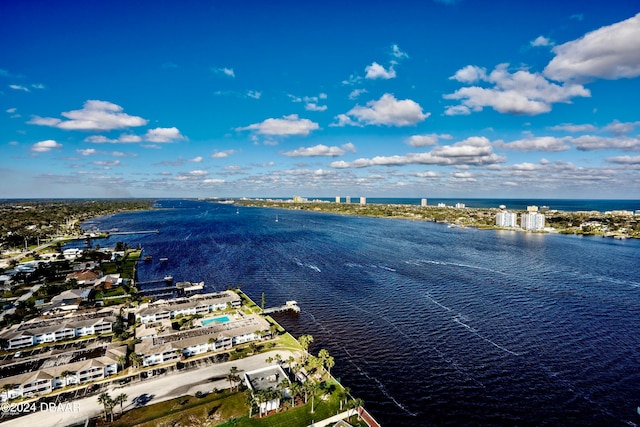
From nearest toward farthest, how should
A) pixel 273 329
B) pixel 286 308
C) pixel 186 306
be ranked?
pixel 273 329 < pixel 186 306 < pixel 286 308

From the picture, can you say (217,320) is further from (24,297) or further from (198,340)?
(24,297)

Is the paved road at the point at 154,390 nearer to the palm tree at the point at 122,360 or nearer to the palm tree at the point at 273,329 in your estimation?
the palm tree at the point at 122,360

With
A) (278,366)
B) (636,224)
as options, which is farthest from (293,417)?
→ (636,224)

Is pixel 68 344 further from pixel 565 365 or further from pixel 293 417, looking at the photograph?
pixel 565 365

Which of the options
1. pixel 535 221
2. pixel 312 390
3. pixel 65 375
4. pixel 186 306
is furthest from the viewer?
pixel 535 221

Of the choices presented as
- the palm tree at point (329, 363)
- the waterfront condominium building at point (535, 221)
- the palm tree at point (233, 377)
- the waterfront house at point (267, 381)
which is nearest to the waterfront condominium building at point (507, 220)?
the waterfront condominium building at point (535, 221)

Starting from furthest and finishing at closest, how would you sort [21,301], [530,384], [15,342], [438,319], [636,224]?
[636,224], [21,301], [438,319], [15,342], [530,384]

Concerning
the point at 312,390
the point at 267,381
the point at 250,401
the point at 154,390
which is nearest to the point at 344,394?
the point at 312,390

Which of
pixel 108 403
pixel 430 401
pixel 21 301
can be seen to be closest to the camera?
pixel 108 403
